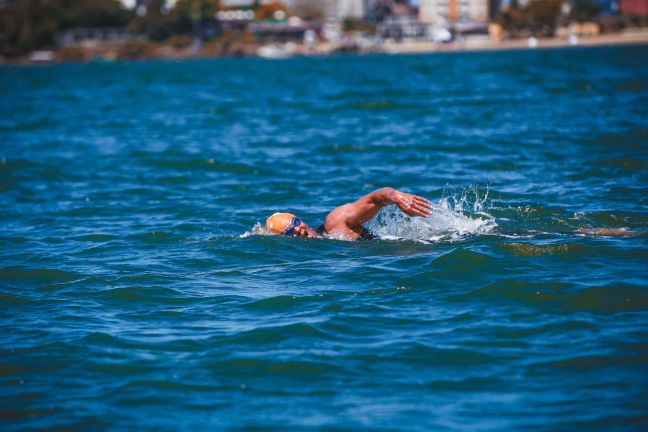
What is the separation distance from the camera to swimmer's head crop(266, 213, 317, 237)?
1063 cm

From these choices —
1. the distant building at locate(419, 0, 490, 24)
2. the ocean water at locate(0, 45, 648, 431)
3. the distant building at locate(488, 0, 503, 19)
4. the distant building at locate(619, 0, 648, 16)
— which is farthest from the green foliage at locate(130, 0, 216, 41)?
the ocean water at locate(0, 45, 648, 431)

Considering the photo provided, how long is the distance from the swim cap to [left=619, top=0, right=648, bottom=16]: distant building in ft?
468

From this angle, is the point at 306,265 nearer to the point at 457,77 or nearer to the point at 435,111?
the point at 435,111

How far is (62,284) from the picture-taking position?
9.39m

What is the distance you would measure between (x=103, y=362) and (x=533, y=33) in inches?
5402

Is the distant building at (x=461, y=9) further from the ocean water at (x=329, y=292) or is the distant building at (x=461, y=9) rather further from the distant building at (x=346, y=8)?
the ocean water at (x=329, y=292)

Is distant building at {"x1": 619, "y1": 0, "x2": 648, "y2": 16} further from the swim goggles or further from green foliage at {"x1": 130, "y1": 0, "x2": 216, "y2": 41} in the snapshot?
the swim goggles

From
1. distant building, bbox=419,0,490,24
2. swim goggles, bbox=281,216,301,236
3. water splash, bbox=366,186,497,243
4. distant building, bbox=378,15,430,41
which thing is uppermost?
distant building, bbox=419,0,490,24

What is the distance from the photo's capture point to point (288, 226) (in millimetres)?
10711

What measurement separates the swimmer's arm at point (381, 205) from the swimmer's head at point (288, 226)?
0.55 metres

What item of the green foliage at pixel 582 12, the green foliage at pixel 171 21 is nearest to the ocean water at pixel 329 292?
the green foliage at pixel 582 12

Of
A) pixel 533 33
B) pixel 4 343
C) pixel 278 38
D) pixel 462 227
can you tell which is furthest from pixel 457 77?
pixel 278 38

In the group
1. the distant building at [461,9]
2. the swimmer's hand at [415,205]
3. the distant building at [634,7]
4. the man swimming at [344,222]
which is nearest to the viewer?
the swimmer's hand at [415,205]

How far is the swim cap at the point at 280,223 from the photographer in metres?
10.8
